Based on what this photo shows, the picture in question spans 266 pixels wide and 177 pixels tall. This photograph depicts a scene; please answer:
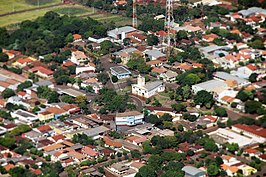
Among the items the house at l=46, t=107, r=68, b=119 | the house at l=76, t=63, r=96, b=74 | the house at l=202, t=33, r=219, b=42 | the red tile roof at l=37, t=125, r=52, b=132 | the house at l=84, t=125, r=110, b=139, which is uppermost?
the house at l=202, t=33, r=219, b=42

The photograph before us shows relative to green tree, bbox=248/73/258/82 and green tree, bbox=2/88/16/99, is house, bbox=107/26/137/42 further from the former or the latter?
green tree, bbox=2/88/16/99

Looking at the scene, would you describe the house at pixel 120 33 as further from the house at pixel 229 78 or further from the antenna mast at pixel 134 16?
the house at pixel 229 78

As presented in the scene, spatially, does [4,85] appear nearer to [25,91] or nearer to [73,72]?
[25,91]

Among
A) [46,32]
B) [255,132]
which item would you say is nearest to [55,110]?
[255,132]

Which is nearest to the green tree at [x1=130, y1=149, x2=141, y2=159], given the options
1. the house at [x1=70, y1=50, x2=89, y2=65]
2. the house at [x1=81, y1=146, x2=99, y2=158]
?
the house at [x1=81, y1=146, x2=99, y2=158]

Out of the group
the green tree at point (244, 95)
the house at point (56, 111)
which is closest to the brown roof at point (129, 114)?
the house at point (56, 111)

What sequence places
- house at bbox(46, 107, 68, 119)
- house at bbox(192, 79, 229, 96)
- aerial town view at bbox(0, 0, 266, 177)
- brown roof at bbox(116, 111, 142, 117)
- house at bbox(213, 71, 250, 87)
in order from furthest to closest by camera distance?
house at bbox(213, 71, 250, 87), house at bbox(192, 79, 229, 96), house at bbox(46, 107, 68, 119), brown roof at bbox(116, 111, 142, 117), aerial town view at bbox(0, 0, 266, 177)

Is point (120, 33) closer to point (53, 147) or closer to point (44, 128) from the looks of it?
point (44, 128)
